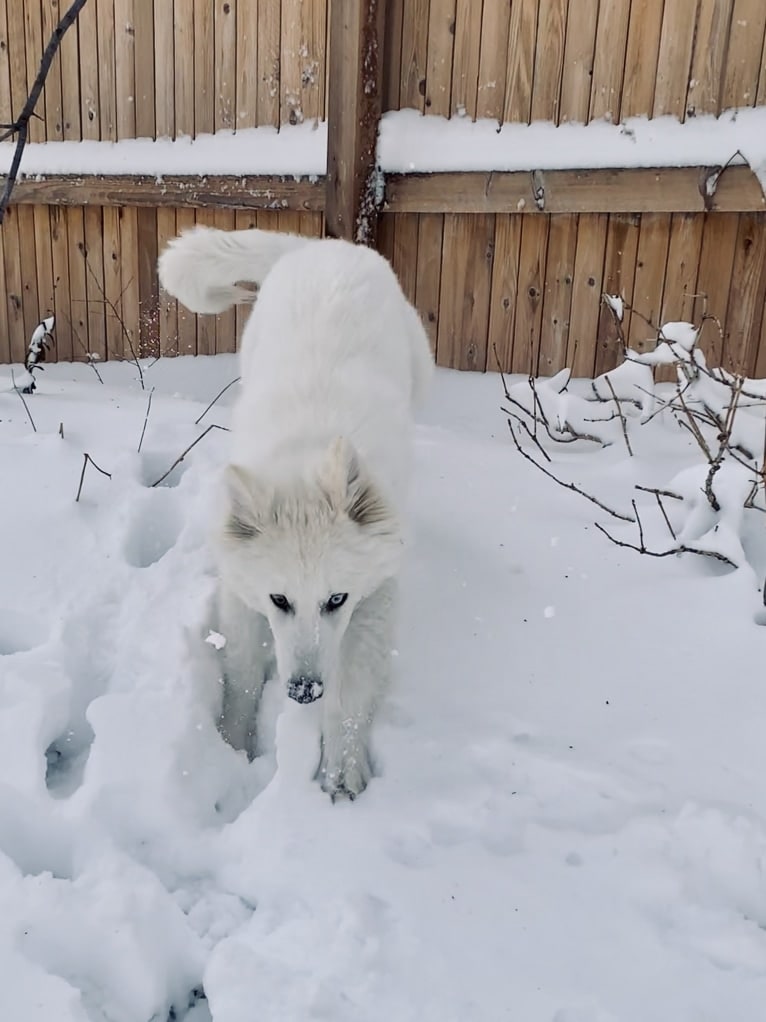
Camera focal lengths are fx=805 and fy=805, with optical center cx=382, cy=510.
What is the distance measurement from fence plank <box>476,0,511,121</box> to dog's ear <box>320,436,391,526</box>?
3.43 metres

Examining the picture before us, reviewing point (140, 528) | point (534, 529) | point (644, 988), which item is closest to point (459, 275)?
point (534, 529)

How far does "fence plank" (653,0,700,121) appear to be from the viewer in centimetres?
421

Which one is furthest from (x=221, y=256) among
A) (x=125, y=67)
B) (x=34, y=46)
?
(x=34, y=46)

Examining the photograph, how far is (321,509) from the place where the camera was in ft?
6.95

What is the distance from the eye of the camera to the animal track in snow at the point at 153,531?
2.83m

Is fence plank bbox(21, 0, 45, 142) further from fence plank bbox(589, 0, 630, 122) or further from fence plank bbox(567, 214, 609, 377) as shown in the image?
fence plank bbox(567, 214, 609, 377)

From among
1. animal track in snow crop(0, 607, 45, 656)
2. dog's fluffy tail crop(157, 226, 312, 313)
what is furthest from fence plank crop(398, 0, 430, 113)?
animal track in snow crop(0, 607, 45, 656)

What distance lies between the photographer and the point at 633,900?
65.2 inches

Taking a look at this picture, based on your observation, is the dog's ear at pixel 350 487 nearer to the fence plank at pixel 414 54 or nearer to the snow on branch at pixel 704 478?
the snow on branch at pixel 704 478

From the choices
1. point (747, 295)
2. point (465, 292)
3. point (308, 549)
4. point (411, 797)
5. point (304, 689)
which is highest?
point (747, 295)

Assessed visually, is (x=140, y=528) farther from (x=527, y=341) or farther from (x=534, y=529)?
(x=527, y=341)

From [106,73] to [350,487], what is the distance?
5.29 m

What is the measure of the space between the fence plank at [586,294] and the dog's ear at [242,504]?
3211 mm

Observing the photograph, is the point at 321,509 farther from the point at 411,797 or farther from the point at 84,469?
the point at 84,469
